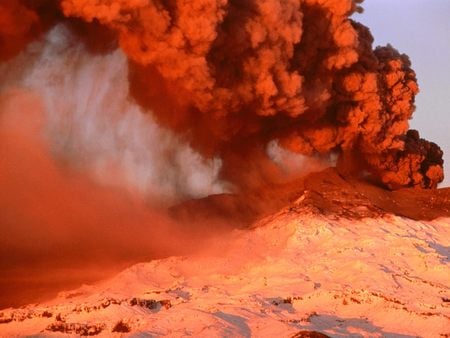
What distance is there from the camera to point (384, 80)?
126 feet

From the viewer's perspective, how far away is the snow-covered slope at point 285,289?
17281 mm

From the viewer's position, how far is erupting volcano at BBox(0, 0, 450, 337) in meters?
21.1

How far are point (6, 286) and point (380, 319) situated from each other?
13.2 meters

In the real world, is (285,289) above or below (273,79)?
below

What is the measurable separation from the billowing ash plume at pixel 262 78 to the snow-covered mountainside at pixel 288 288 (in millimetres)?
5193

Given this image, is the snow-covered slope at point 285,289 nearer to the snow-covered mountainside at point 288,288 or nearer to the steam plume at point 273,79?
the snow-covered mountainside at point 288,288

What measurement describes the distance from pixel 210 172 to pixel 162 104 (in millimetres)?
7221

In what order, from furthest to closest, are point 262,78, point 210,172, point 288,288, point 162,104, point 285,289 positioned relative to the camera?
point 210,172
point 162,104
point 262,78
point 288,288
point 285,289

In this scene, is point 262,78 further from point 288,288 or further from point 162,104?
point 288,288

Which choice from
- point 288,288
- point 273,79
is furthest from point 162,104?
point 288,288

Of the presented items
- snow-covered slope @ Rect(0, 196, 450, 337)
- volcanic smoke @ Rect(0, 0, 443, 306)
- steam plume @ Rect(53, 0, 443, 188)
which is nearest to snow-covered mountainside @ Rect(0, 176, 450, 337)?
snow-covered slope @ Rect(0, 196, 450, 337)

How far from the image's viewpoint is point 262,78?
31.3m

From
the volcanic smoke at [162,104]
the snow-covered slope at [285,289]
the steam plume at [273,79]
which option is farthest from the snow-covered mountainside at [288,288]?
the steam plume at [273,79]

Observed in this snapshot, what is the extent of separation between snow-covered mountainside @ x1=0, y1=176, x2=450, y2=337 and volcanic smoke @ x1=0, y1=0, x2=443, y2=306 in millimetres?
4723
